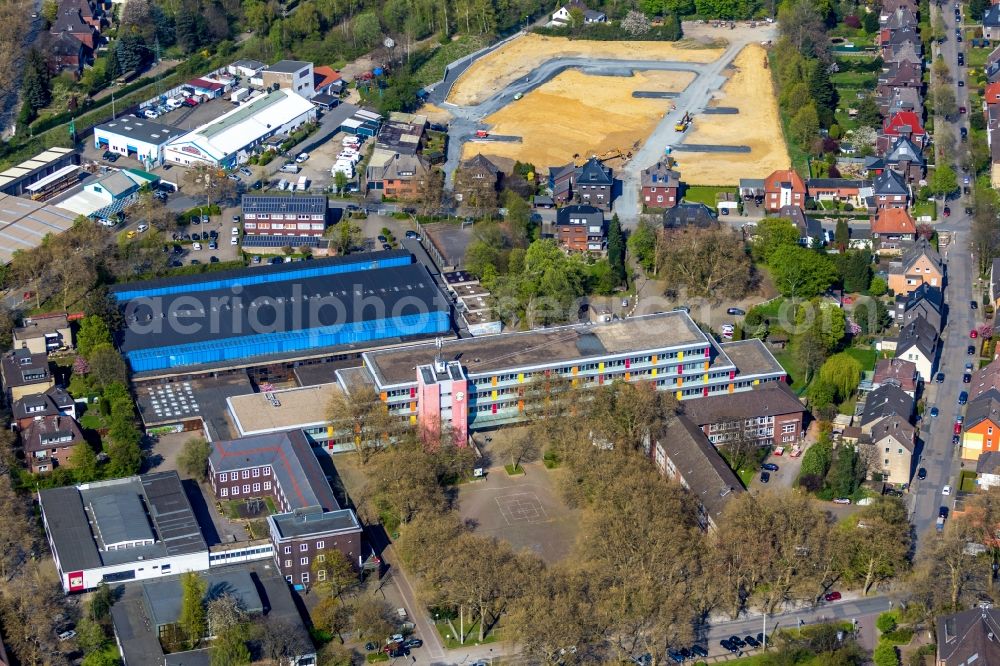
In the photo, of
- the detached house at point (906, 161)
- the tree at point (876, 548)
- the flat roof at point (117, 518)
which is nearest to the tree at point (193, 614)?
the flat roof at point (117, 518)

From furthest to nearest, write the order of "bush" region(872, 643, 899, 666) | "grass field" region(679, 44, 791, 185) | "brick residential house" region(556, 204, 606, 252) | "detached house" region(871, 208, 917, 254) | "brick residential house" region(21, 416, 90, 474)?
"grass field" region(679, 44, 791, 185)
"brick residential house" region(556, 204, 606, 252)
"detached house" region(871, 208, 917, 254)
"brick residential house" region(21, 416, 90, 474)
"bush" region(872, 643, 899, 666)

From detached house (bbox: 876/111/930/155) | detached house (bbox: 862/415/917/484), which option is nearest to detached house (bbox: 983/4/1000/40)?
detached house (bbox: 876/111/930/155)

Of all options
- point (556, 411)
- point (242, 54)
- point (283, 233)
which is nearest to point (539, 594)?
point (556, 411)

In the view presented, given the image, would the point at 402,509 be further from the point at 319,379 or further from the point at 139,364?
the point at 139,364

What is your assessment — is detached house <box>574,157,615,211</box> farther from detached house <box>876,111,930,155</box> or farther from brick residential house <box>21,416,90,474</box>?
brick residential house <box>21,416,90,474</box>

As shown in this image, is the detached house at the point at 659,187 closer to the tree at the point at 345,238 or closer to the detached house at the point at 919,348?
the tree at the point at 345,238

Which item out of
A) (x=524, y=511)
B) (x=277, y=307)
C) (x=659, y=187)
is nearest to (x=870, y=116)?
(x=659, y=187)
